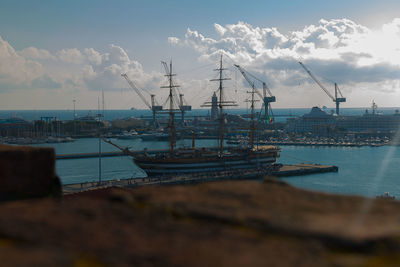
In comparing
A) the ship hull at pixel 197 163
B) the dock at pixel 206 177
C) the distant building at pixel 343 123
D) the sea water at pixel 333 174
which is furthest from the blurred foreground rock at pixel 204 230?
the distant building at pixel 343 123

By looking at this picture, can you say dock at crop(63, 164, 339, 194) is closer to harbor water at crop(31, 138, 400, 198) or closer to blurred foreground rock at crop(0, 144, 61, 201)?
harbor water at crop(31, 138, 400, 198)

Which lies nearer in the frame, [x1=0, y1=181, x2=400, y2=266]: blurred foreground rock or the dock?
[x1=0, y1=181, x2=400, y2=266]: blurred foreground rock

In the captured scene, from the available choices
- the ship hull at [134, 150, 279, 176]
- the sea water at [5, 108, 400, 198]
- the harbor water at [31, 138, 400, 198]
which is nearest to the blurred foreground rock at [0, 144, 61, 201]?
the sea water at [5, 108, 400, 198]

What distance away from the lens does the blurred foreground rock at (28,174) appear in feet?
14.6

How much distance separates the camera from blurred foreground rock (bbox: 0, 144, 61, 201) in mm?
4445

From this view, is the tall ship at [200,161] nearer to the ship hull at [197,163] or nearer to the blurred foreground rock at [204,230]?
the ship hull at [197,163]

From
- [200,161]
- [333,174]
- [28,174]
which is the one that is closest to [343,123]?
[333,174]

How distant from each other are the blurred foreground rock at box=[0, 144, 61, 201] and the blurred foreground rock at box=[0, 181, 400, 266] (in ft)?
4.77

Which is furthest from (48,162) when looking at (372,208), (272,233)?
(372,208)

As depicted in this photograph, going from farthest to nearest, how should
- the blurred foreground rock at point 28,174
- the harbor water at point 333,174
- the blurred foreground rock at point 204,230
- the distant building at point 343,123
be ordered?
the distant building at point 343,123
the harbor water at point 333,174
the blurred foreground rock at point 28,174
the blurred foreground rock at point 204,230

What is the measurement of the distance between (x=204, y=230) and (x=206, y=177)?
27.5 metres

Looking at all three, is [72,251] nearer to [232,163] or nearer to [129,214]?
[129,214]

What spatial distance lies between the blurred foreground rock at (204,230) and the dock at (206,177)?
70.1 ft

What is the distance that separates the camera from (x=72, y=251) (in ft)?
7.45
